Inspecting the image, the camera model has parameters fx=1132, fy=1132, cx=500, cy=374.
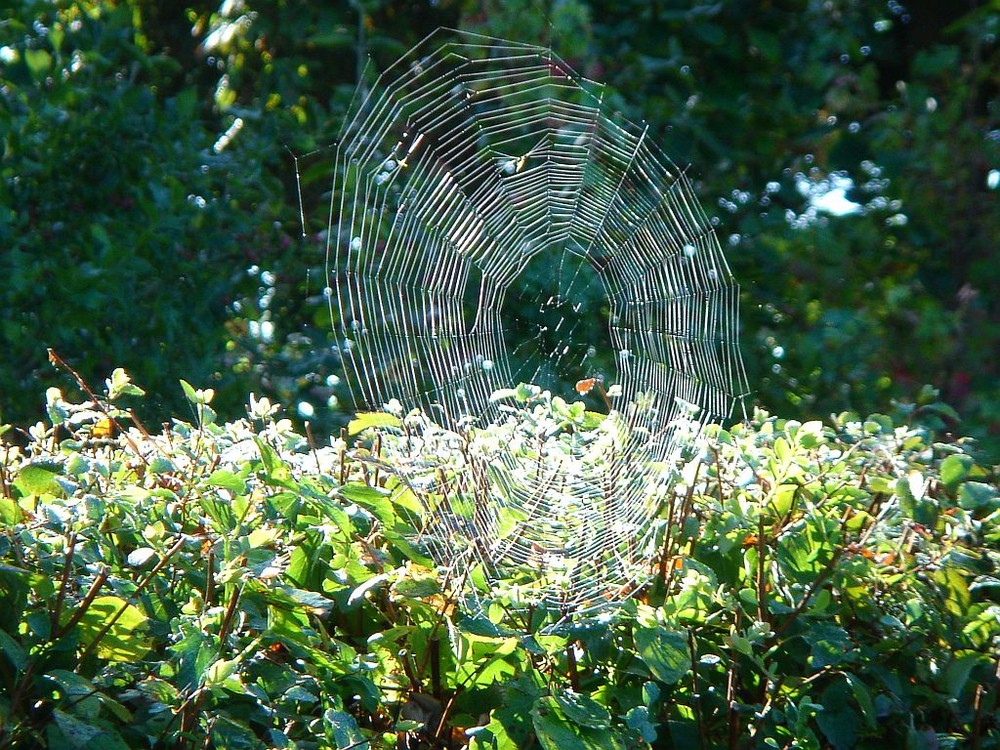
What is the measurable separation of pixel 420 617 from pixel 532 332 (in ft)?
6.46

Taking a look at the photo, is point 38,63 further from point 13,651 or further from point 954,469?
point 954,469

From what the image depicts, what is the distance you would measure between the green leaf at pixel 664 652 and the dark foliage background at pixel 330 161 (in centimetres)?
281

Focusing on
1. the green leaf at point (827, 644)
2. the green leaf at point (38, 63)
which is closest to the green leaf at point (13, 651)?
the green leaf at point (827, 644)

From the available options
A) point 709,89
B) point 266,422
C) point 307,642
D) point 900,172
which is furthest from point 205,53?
point 307,642

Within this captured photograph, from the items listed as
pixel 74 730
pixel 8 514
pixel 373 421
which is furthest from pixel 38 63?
pixel 74 730

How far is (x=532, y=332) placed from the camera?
3.39 m

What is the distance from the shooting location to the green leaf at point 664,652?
1389 mm

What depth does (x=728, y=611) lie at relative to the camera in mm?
1562

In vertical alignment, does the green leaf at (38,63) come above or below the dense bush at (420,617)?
above

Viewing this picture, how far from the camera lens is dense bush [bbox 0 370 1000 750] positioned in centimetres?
132

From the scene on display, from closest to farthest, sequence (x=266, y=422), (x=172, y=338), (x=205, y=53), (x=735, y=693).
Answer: (x=735, y=693), (x=266, y=422), (x=172, y=338), (x=205, y=53)

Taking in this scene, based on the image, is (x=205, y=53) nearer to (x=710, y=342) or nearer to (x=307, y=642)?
(x=710, y=342)

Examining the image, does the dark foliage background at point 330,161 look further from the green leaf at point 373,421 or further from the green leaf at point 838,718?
the green leaf at point 838,718

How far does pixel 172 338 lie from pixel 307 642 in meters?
2.87
